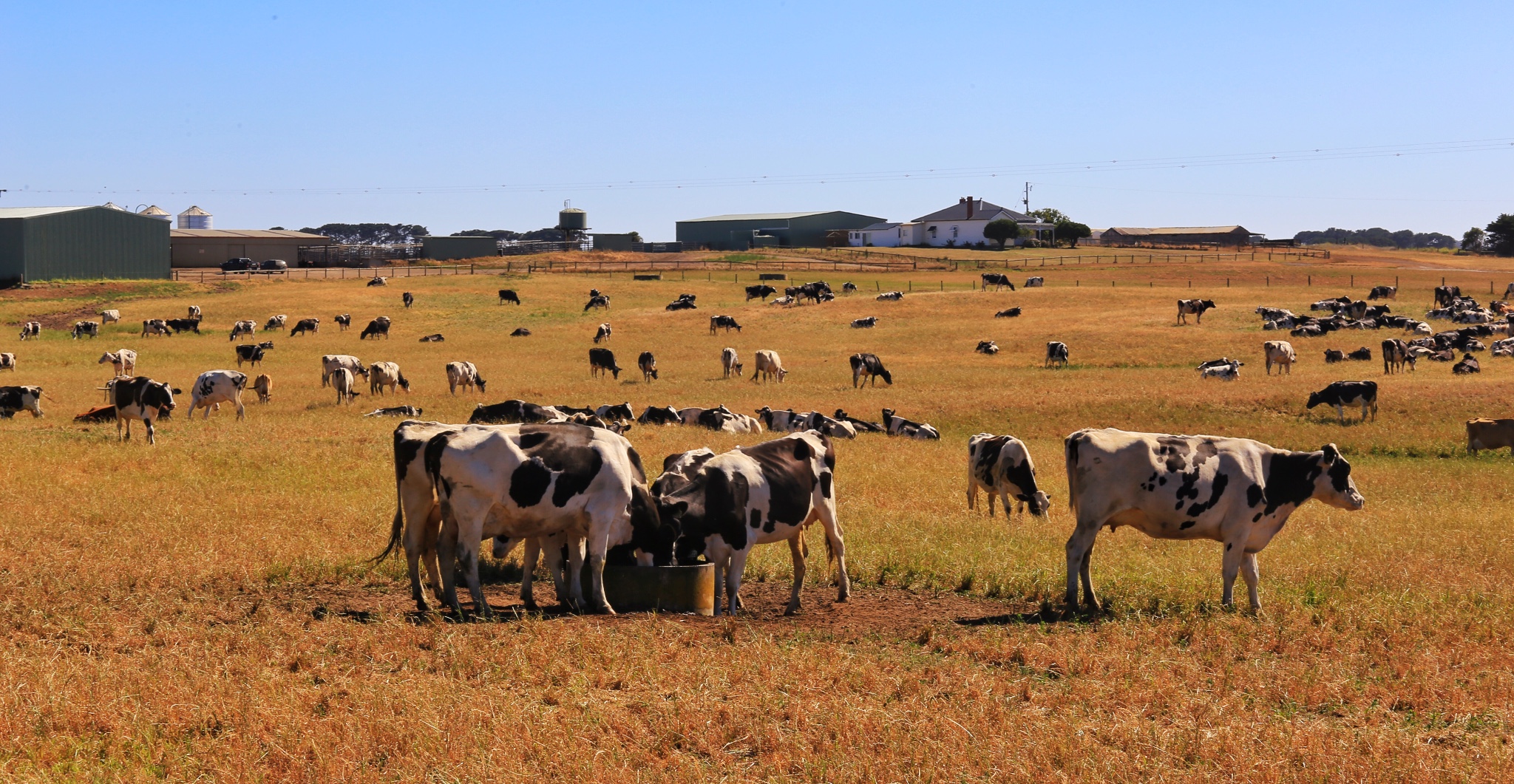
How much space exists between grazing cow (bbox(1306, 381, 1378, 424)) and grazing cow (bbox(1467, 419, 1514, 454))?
373 cm

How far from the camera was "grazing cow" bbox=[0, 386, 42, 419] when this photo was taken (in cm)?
2858

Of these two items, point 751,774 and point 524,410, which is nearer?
point 751,774

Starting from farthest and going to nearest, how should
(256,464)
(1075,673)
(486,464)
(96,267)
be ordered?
(96,267) → (256,464) → (486,464) → (1075,673)

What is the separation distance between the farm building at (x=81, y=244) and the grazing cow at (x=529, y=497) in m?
77.8

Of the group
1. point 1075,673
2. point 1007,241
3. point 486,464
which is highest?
point 1007,241

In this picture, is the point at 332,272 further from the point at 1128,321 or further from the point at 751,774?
the point at 751,774

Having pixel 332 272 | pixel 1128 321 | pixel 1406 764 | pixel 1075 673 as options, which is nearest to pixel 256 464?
pixel 1075 673

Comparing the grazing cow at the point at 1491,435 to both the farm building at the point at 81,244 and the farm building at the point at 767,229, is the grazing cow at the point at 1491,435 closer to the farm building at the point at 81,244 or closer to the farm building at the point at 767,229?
the farm building at the point at 81,244

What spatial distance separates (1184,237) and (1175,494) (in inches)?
6067

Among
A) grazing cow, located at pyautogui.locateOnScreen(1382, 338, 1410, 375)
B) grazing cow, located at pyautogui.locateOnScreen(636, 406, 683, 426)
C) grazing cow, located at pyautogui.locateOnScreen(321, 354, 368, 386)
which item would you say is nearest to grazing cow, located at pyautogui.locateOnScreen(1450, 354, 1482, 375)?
grazing cow, located at pyautogui.locateOnScreen(1382, 338, 1410, 375)

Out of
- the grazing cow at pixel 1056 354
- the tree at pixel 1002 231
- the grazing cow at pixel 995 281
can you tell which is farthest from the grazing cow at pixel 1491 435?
the tree at pixel 1002 231

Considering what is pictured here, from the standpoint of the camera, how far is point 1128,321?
179ft

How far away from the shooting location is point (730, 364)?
42000 millimetres

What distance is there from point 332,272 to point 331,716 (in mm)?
92801
